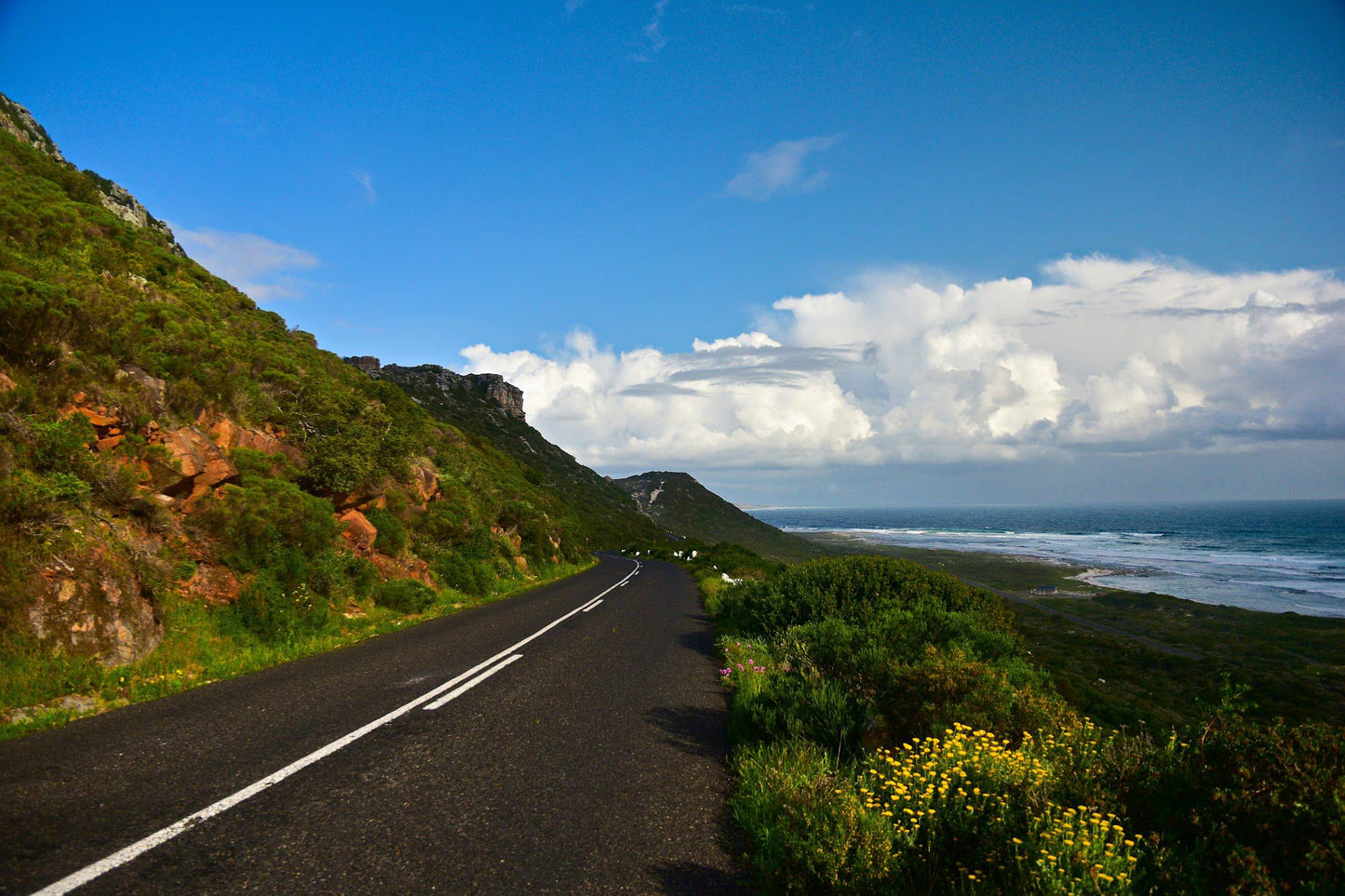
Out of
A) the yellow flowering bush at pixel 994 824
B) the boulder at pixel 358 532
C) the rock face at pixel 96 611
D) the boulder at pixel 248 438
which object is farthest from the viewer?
the boulder at pixel 358 532

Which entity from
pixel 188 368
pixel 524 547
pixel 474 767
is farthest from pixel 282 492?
pixel 524 547

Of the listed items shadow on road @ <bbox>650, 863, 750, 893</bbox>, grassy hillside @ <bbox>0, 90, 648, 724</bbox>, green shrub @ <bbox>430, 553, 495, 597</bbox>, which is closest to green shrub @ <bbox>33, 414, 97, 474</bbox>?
grassy hillside @ <bbox>0, 90, 648, 724</bbox>

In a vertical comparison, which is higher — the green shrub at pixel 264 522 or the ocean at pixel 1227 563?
the green shrub at pixel 264 522

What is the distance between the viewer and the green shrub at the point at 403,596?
1332 cm

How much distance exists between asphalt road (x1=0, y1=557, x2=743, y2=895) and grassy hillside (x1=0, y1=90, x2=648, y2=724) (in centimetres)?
143

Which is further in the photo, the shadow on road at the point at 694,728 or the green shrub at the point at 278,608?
the green shrub at the point at 278,608

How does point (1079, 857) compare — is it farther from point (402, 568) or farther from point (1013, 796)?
point (402, 568)

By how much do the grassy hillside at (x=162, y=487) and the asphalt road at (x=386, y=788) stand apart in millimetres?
1428

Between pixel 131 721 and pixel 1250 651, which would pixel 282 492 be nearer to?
pixel 131 721

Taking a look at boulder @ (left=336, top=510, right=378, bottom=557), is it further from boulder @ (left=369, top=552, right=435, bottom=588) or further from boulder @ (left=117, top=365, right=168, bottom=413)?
boulder @ (left=117, top=365, right=168, bottom=413)

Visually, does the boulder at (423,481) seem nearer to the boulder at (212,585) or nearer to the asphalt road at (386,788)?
the boulder at (212,585)

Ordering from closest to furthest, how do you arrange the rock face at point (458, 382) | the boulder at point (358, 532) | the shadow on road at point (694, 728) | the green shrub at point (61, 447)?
the shadow on road at point (694, 728)
the green shrub at point (61, 447)
the boulder at point (358, 532)
the rock face at point (458, 382)

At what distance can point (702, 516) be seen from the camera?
12900cm

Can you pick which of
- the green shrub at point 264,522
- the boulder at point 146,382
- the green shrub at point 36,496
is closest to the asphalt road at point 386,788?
the green shrub at point 36,496
